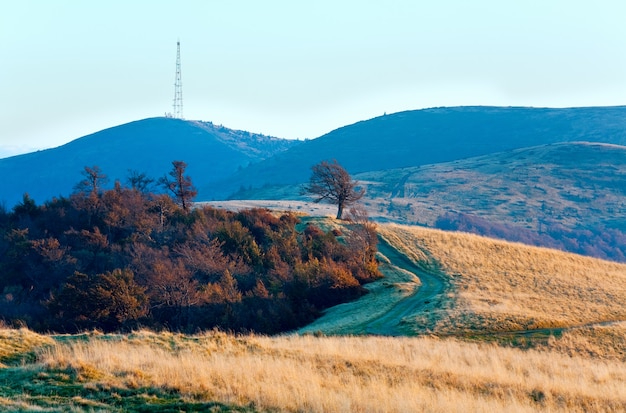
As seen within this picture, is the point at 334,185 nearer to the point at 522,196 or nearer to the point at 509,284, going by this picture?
the point at 509,284

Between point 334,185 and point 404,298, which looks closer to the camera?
point 404,298

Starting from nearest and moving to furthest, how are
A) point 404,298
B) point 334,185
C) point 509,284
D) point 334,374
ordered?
point 334,374, point 404,298, point 509,284, point 334,185

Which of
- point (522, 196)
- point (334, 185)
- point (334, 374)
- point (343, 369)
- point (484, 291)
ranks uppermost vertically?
point (334, 185)

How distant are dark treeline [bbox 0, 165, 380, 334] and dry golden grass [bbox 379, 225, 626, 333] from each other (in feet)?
18.9

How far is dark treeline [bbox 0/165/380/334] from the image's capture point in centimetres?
3453

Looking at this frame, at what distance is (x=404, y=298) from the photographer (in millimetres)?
37312

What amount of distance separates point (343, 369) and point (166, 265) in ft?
86.5

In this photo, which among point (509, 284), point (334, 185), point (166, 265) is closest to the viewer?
point (166, 265)

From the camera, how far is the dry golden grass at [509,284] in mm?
31500

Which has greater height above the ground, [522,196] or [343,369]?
[343,369]

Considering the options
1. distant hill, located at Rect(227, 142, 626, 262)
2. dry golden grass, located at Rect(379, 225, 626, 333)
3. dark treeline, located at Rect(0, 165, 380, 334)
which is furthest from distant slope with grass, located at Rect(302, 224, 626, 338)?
distant hill, located at Rect(227, 142, 626, 262)

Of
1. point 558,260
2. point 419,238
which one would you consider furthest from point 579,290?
point 419,238

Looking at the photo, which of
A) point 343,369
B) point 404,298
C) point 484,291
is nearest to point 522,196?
A: point 484,291

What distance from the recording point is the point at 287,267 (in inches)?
1686
